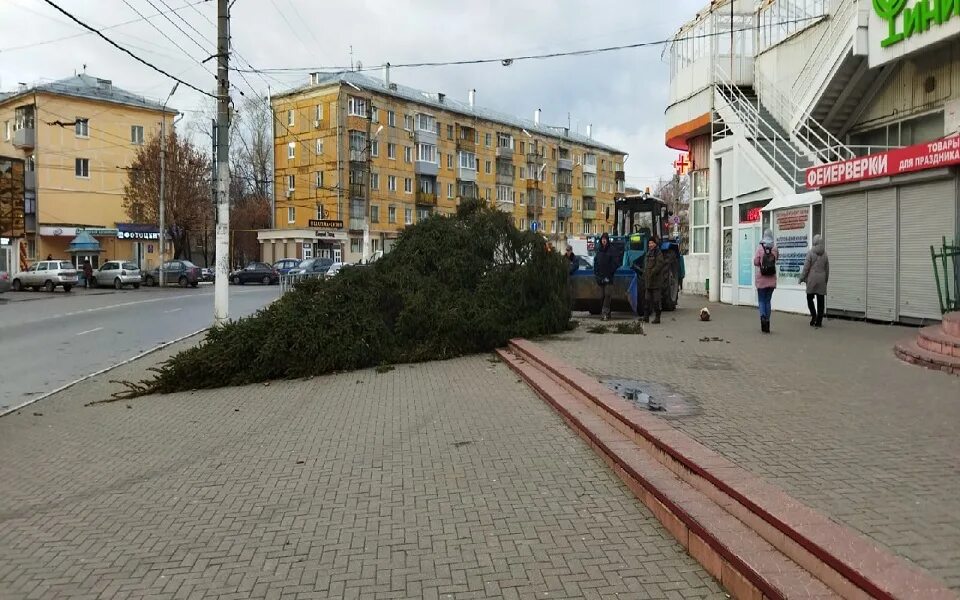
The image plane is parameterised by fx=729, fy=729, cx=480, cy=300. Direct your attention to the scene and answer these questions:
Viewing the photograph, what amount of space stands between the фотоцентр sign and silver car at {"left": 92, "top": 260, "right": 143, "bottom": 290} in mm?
39031

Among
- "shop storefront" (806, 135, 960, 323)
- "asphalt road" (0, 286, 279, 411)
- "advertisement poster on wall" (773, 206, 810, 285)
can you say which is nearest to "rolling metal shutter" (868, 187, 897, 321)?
"shop storefront" (806, 135, 960, 323)

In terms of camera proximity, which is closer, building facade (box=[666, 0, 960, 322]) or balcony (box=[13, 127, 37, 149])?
building facade (box=[666, 0, 960, 322])

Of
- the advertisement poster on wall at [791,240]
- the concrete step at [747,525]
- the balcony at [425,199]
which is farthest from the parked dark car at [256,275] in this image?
the concrete step at [747,525]

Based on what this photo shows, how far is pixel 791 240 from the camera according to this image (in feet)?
56.5

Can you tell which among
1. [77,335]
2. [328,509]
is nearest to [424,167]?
[77,335]

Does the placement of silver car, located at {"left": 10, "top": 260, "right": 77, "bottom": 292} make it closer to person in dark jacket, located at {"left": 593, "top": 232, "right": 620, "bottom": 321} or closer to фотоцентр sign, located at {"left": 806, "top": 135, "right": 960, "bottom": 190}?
person in dark jacket, located at {"left": 593, "top": 232, "right": 620, "bottom": 321}

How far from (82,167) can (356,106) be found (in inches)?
833

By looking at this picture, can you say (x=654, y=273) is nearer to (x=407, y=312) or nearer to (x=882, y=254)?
(x=882, y=254)

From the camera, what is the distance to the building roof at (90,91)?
52.0 m

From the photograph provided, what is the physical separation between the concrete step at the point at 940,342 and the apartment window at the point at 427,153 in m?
59.8

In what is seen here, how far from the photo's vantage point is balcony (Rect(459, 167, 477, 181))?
72.8 meters

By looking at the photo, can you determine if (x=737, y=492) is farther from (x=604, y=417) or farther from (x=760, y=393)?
(x=760, y=393)

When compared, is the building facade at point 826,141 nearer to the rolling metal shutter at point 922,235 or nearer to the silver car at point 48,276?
the rolling metal shutter at point 922,235

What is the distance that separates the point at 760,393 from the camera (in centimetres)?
752
